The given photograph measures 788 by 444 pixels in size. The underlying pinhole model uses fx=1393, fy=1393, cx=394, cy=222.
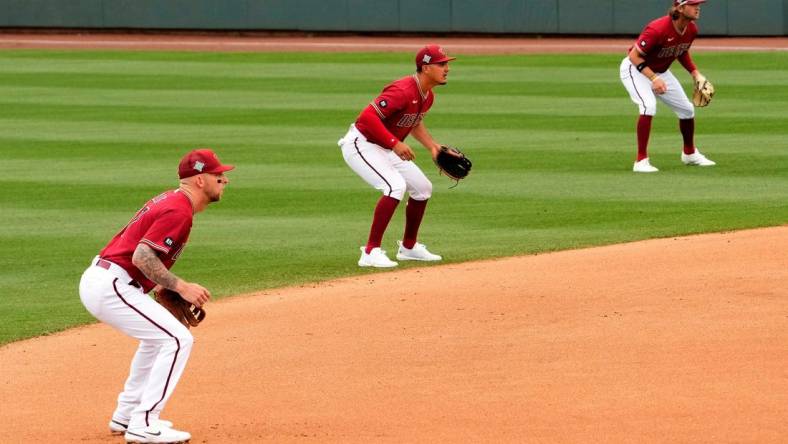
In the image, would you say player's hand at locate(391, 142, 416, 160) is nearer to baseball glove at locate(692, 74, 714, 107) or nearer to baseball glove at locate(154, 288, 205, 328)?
baseball glove at locate(154, 288, 205, 328)

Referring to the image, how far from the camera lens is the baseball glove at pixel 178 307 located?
6734 millimetres

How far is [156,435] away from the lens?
6516mm

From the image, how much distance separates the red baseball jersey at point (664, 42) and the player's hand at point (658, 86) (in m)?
0.34

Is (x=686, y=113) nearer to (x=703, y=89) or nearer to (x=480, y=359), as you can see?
(x=703, y=89)

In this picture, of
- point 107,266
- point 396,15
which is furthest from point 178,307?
point 396,15

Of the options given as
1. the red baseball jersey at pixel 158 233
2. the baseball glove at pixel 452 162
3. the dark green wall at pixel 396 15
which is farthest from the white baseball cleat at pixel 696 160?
the dark green wall at pixel 396 15

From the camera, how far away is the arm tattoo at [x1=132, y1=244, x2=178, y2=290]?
6324mm

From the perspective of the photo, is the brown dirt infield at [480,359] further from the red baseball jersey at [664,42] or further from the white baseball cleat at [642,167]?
the red baseball jersey at [664,42]

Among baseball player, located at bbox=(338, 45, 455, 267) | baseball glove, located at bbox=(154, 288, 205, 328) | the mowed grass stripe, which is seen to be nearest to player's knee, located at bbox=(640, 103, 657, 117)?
the mowed grass stripe

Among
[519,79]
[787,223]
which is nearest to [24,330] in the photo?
[787,223]

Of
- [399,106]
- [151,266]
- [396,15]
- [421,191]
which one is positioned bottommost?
[396,15]

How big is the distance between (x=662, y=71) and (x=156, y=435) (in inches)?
415

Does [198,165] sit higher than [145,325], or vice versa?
[198,165]

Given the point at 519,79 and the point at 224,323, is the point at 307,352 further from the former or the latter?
the point at 519,79
